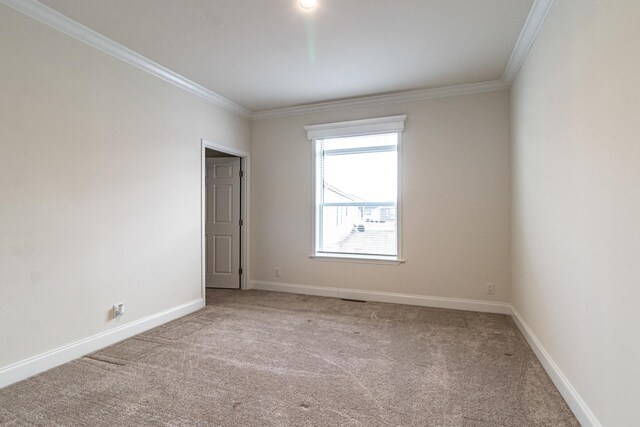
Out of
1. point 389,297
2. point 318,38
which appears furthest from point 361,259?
point 318,38

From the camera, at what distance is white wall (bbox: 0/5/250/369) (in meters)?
2.29

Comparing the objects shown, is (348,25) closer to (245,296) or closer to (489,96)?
(489,96)

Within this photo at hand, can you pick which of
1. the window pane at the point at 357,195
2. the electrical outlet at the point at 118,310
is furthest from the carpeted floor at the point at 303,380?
the window pane at the point at 357,195

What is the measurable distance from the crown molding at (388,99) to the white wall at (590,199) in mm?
1067

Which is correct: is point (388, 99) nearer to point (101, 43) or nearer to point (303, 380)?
point (101, 43)

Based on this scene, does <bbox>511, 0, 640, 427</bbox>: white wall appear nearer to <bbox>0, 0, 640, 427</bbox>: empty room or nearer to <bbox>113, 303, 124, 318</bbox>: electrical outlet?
<bbox>0, 0, 640, 427</bbox>: empty room

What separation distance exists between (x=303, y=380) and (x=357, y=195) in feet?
8.92

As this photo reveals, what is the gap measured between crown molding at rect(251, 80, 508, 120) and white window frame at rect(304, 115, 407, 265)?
249 millimetres

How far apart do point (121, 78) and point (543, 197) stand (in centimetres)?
383

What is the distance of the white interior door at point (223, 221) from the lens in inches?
199

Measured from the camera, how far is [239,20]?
2.60 meters

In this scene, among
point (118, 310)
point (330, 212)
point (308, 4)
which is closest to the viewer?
point (308, 4)

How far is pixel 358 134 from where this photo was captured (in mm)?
4418

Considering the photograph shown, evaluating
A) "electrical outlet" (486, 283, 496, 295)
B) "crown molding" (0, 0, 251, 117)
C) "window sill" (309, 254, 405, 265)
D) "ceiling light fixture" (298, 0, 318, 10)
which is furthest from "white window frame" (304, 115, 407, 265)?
"ceiling light fixture" (298, 0, 318, 10)
